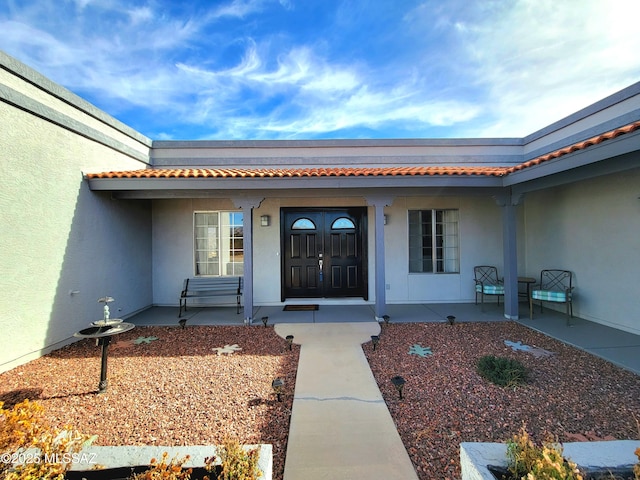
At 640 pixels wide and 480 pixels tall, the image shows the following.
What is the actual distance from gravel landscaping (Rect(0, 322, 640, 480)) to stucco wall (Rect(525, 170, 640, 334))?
1.64 m

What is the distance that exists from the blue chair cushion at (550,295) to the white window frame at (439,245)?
71.5 inches

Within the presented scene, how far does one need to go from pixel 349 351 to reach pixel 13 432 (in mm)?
3571

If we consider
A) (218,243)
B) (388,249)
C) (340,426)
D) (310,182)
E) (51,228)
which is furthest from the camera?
(218,243)

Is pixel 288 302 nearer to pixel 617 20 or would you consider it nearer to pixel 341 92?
pixel 341 92

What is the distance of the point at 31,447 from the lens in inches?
65.8

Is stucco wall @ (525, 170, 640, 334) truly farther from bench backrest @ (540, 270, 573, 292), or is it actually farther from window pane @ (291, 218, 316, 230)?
window pane @ (291, 218, 316, 230)

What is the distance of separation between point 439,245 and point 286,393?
5724mm

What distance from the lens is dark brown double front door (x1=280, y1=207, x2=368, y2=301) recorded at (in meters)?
7.42

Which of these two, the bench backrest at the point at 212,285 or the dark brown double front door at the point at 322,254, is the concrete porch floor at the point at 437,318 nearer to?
the bench backrest at the point at 212,285

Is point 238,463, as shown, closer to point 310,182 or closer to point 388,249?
point 310,182

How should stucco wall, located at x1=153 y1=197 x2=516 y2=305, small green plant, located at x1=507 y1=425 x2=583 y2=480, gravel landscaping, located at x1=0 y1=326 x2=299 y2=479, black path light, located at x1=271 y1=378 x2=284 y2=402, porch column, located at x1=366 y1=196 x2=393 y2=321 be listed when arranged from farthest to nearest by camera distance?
stucco wall, located at x1=153 y1=197 x2=516 y2=305, porch column, located at x1=366 y1=196 x2=393 y2=321, black path light, located at x1=271 y1=378 x2=284 y2=402, gravel landscaping, located at x1=0 y1=326 x2=299 y2=479, small green plant, located at x1=507 y1=425 x2=583 y2=480

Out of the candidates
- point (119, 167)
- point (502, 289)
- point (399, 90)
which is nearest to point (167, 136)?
point (119, 167)

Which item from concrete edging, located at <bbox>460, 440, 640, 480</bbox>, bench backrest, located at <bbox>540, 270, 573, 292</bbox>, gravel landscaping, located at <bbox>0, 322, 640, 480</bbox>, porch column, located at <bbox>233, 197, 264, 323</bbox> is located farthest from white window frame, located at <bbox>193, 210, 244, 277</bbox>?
bench backrest, located at <bbox>540, 270, 573, 292</bbox>

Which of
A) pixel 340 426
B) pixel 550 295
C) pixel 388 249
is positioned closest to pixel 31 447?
pixel 340 426
